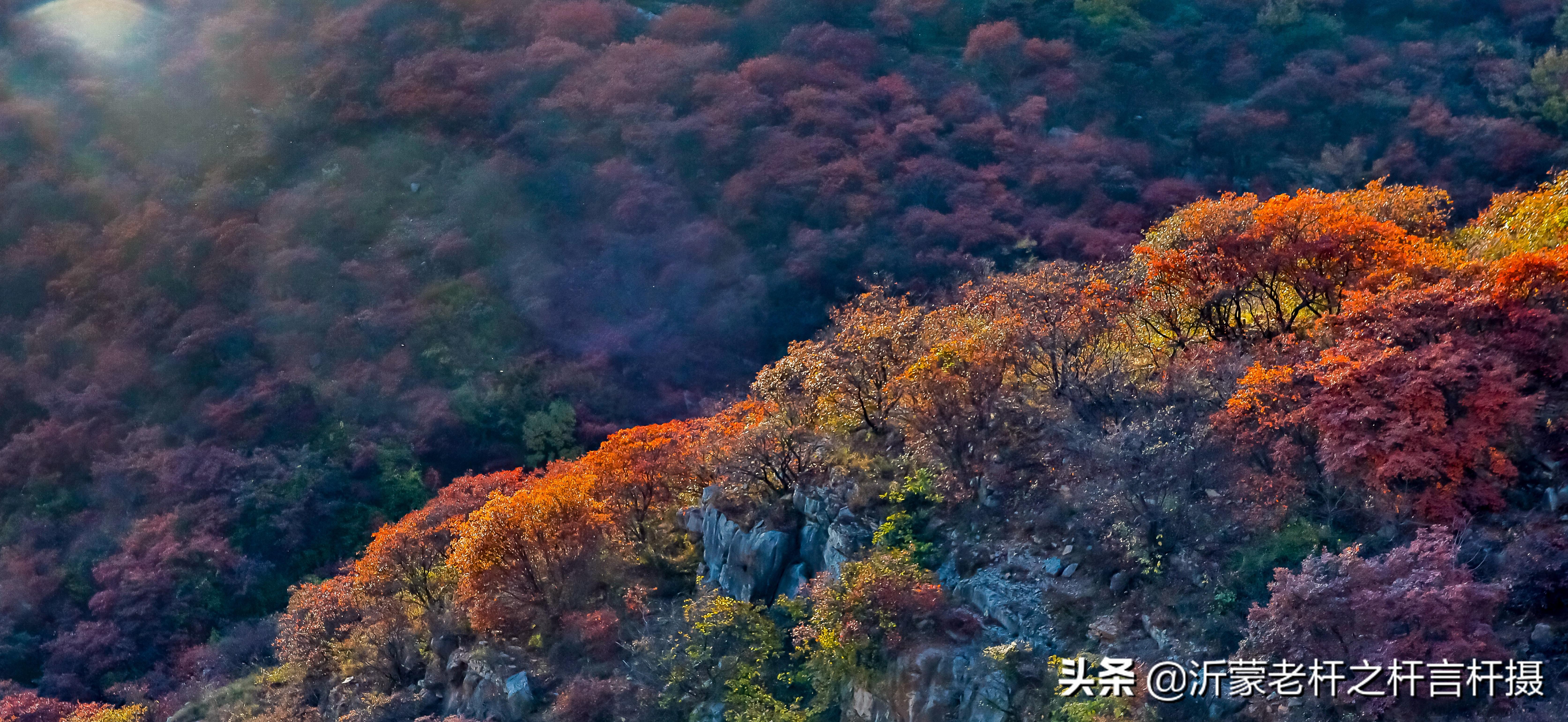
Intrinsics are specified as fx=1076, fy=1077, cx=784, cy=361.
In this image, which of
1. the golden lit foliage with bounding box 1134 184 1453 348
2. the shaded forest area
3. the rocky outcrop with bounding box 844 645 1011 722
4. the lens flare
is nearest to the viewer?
the rocky outcrop with bounding box 844 645 1011 722

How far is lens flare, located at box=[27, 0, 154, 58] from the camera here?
127ft

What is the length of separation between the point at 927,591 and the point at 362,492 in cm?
1684

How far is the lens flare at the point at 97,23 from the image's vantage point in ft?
127

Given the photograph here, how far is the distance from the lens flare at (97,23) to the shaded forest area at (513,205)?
1422 mm

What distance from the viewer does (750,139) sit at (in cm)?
3138

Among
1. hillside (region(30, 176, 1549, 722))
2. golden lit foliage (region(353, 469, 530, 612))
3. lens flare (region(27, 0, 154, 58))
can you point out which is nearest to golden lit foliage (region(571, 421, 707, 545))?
hillside (region(30, 176, 1549, 722))

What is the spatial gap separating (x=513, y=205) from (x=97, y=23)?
72.6 ft

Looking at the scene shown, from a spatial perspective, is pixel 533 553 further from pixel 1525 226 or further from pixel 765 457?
pixel 1525 226

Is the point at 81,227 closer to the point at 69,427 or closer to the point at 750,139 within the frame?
the point at 69,427

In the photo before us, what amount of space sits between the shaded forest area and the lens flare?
1.42 meters

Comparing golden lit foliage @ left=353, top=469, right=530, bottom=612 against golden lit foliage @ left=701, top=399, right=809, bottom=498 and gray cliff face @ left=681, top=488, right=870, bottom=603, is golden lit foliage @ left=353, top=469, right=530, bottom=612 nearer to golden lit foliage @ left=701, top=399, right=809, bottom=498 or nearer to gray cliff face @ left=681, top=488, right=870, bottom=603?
golden lit foliage @ left=701, top=399, right=809, bottom=498

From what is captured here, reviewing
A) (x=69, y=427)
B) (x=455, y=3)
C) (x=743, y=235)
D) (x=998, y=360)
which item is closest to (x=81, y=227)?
(x=69, y=427)

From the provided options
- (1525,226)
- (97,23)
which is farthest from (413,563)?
(97,23)

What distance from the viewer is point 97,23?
40625mm
